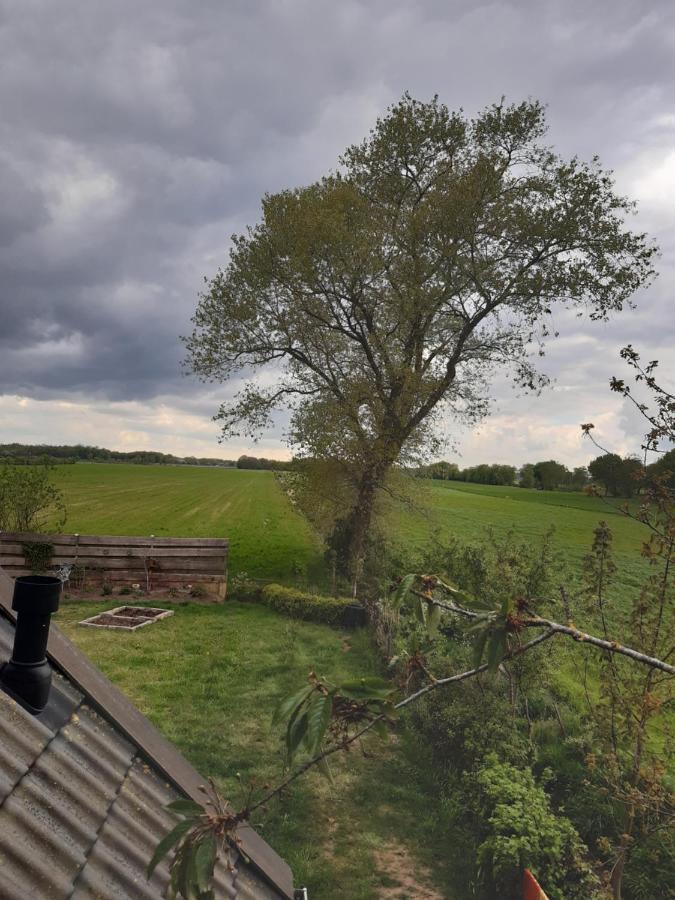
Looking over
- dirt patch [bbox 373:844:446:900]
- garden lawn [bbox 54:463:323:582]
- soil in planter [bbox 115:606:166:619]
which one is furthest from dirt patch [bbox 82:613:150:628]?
dirt patch [bbox 373:844:446:900]

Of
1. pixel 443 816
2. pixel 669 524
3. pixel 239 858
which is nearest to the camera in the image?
pixel 239 858

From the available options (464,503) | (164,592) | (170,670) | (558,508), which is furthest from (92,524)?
(558,508)

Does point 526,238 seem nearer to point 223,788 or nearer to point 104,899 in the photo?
point 223,788

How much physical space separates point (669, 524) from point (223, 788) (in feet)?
22.6

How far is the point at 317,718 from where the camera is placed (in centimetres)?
162

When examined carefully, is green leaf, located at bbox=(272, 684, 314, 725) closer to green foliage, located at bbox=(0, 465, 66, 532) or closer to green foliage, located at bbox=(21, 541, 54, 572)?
green foliage, located at bbox=(21, 541, 54, 572)

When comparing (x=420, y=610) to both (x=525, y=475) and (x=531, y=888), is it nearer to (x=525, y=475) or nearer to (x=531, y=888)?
(x=531, y=888)

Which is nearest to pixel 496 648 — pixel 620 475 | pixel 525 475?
pixel 620 475

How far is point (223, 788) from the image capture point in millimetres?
7605

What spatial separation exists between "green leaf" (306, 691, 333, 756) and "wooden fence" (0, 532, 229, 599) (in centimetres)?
1767

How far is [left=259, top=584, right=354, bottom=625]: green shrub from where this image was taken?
16.5 meters

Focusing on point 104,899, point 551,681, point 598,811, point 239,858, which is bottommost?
point 598,811

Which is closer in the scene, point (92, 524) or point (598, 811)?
point (598, 811)

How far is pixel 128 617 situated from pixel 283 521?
73.0 ft
